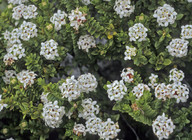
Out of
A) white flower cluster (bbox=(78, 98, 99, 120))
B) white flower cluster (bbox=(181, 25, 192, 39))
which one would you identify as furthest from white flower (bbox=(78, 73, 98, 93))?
white flower cluster (bbox=(181, 25, 192, 39))

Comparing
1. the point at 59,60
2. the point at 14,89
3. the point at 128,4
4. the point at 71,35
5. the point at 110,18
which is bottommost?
the point at 14,89

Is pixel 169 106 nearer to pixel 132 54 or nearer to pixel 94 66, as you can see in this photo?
pixel 132 54

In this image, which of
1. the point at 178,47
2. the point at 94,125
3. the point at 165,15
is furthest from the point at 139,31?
the point at 94,125

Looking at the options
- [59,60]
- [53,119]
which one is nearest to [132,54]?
[59,60]

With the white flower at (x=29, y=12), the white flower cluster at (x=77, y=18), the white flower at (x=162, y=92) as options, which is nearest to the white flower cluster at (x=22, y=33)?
the white flower at (x=29, y=12)

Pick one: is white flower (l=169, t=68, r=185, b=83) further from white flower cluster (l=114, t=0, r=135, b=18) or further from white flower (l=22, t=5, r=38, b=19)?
white flower (l=22, t=5, r=38, b=19)

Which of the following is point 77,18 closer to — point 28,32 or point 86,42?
point 86,42
